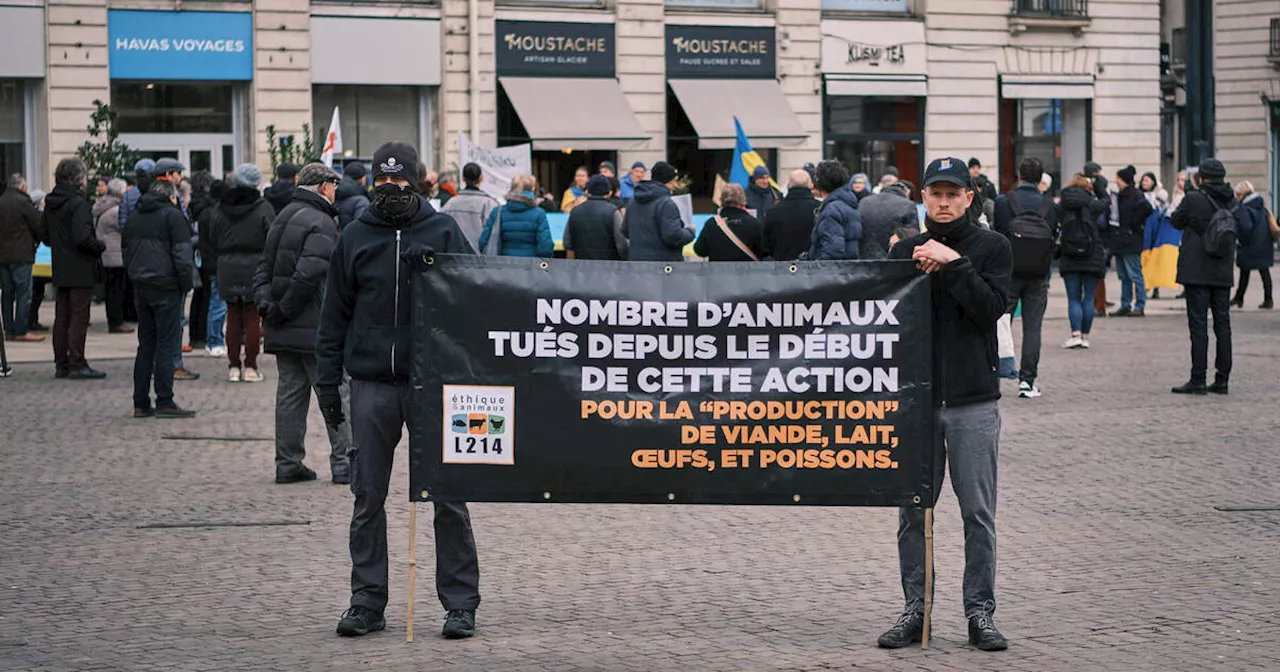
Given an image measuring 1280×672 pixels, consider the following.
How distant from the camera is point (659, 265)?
22.4 feet

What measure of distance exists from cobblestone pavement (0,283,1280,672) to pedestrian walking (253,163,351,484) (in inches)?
8.8

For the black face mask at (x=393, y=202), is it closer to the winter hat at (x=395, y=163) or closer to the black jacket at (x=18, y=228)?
the winter hat at (x=395, y=163)

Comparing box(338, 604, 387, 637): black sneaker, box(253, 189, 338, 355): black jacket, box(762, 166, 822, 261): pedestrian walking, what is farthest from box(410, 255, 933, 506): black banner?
box(762, 166, 822, 261): pedestrian walking

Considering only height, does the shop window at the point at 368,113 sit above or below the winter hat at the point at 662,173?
above

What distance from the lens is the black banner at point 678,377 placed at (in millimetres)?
6875

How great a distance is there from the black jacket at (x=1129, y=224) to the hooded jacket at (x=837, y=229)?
366 inches

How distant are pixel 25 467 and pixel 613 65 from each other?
868 inches

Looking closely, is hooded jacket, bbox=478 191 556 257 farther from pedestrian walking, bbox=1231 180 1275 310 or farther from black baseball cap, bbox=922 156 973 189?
pedestrian walking, bbox=1231 180 1275 310

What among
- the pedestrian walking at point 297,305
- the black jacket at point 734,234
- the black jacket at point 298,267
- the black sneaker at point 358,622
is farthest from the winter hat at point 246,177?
the black sneaker at point 358,622

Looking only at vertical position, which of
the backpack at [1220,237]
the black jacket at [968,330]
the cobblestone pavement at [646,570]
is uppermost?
the backpack at [1220,237]

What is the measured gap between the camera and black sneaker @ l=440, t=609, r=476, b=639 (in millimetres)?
7148

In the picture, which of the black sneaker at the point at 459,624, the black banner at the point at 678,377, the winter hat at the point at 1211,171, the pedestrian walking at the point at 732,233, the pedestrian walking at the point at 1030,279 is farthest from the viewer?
the pedestrian walking at the point at 732,233

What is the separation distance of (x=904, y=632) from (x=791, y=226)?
10411mm

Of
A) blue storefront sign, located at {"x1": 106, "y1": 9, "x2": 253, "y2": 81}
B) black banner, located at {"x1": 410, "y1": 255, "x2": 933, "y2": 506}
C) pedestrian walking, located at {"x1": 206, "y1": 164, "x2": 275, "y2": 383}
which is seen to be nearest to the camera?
black banner, located at {"x1": 410, "y1": 255, "x2": 933, "y2": 506}
